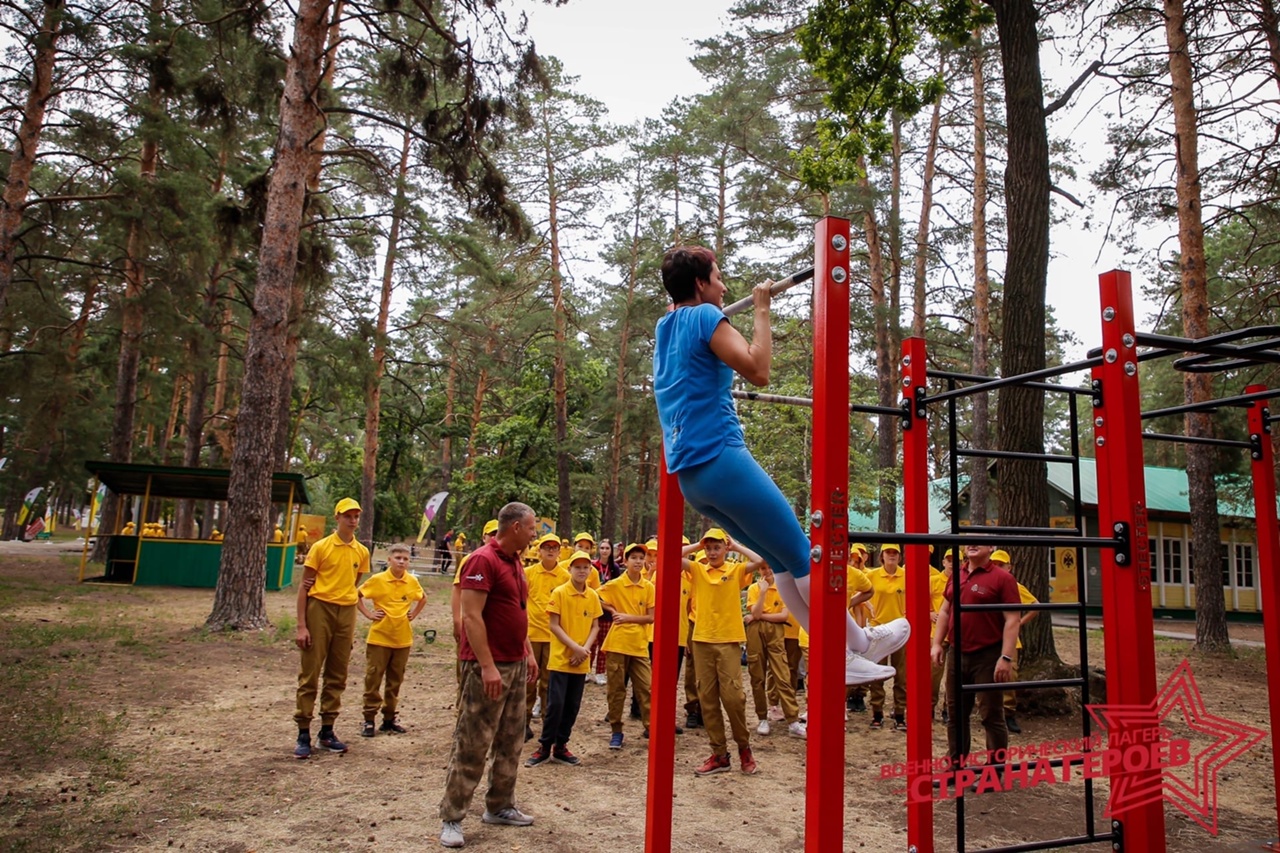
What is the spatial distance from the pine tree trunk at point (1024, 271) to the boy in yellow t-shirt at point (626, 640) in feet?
12.9

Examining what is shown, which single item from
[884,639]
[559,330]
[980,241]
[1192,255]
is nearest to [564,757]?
[884,639]

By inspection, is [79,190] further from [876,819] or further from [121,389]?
[876,819]

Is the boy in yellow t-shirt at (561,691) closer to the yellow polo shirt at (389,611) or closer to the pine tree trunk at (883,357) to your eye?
the yellow polo shirt at (389,611)

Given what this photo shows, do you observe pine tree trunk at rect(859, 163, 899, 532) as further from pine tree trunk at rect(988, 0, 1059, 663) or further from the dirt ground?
pine tree trunk at rect(988, 0, 1059, 663)

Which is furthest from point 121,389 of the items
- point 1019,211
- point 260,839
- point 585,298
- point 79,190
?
point 1019,211

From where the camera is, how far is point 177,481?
1912 cm

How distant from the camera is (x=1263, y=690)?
430 inches

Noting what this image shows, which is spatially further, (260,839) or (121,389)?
(121,389)

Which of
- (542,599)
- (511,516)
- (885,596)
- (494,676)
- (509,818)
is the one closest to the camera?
(494,676)

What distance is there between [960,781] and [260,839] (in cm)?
395

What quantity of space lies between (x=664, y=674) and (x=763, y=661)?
5703mm

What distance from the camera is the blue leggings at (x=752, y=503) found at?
97.3 inches

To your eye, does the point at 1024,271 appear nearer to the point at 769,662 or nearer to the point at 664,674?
the point at 769,662

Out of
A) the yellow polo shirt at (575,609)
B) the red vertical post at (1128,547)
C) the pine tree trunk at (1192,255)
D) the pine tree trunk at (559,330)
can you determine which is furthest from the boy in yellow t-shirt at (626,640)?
the pine tree trunk at (559,330)
